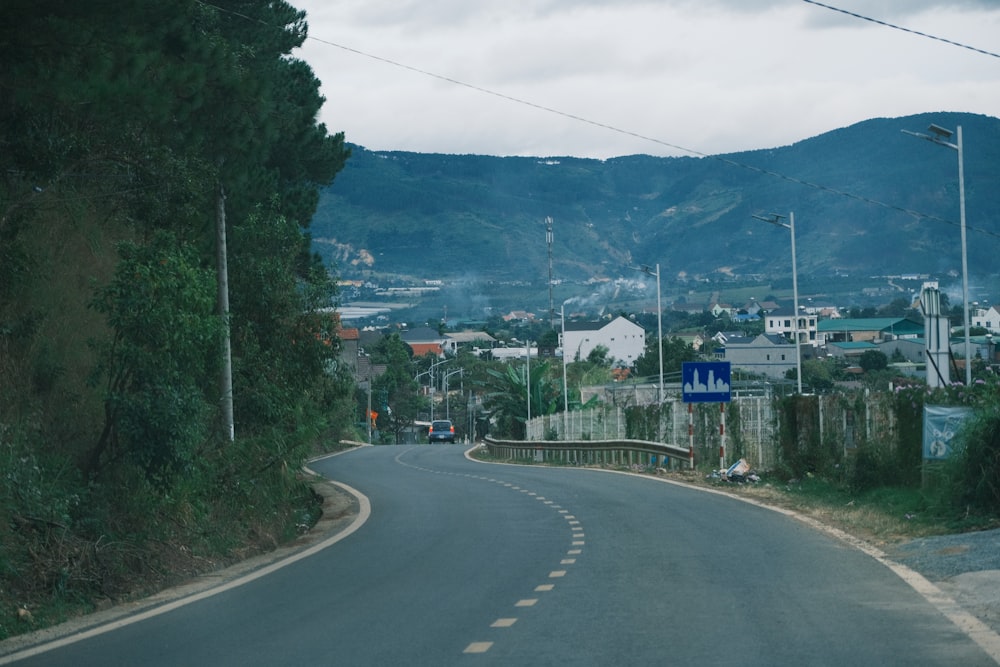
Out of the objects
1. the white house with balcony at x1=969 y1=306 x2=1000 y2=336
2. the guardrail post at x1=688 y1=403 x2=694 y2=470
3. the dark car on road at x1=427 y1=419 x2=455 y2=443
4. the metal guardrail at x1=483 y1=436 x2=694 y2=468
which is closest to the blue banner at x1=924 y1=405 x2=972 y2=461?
the guardrail post at x1=688 y1=403 x2=694 y2=470

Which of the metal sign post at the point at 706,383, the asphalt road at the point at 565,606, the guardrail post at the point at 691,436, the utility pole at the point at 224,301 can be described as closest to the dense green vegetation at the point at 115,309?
the utility pole at the point at 224,301

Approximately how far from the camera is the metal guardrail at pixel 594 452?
38.4 metres

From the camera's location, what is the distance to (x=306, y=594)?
1384 cm

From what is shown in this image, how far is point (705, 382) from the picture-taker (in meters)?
33.3

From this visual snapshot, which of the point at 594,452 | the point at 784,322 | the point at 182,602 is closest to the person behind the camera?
the point at 182,602

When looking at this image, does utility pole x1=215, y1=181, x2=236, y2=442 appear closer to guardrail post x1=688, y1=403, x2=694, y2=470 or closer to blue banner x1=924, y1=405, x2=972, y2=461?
blue banner x1=924, y1=405, x2=972, y2=461

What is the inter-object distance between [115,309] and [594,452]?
3338cm

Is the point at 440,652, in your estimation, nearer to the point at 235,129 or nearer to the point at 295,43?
the point at 235,129

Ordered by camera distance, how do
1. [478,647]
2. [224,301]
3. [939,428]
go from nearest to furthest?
[478,647], [939,428], [224,301]

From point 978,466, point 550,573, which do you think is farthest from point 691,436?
point 550,573

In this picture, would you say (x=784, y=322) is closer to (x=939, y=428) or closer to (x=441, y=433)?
(x=441, y=433)

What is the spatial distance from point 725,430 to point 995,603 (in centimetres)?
2279

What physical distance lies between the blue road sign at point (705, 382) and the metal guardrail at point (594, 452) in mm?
2409

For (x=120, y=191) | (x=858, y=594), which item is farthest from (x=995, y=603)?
(x=120, y=191)
